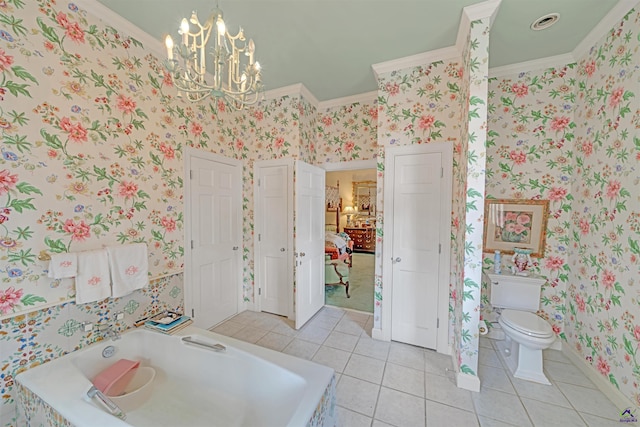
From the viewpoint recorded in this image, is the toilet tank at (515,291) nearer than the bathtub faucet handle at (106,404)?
No

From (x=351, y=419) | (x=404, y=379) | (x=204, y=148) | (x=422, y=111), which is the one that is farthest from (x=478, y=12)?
(x=351, y=419)

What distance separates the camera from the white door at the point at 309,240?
8.43 feet

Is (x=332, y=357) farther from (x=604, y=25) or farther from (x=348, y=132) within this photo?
(x=604, y=25)

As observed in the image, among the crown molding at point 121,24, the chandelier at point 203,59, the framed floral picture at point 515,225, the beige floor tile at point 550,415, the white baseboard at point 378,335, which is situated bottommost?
the beige floor tile at point 550,415

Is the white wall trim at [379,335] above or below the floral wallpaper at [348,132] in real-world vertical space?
below

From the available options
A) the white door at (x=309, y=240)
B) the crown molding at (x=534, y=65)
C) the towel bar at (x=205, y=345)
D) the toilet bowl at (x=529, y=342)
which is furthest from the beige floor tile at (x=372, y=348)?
the crown molding at (x=534, y=65)

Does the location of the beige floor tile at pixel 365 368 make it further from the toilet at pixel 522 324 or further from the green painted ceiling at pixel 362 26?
the green painted ceiling at pixel 362 26

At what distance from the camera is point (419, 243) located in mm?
2287

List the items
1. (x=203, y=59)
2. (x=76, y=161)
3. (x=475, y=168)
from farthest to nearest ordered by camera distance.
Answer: (x=475, y=168), (x=76, y=161), (x=203, y=59)

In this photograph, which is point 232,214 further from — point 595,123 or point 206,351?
point 595,123

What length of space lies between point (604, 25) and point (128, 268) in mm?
4107

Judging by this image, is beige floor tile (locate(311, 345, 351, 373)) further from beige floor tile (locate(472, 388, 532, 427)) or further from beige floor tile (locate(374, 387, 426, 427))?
beige floor tile (locate(472, 388, 532, 427))

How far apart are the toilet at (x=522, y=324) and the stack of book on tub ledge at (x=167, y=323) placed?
270 centimetres

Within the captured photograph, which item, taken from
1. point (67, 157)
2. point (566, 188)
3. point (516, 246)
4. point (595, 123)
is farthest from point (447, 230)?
point (67, 157)
